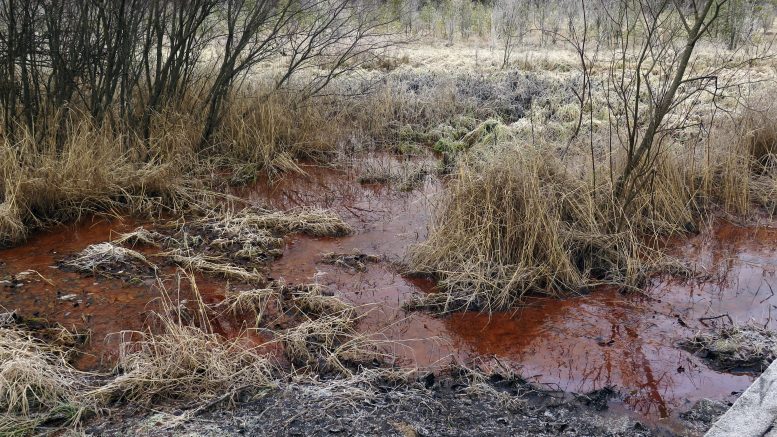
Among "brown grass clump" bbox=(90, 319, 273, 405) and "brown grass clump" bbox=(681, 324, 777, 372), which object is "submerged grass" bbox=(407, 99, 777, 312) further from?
"brown grass clump" bbox=(90, 319, 273, 405)

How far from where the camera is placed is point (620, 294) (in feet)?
15.5

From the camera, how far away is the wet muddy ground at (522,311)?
12.4 ft

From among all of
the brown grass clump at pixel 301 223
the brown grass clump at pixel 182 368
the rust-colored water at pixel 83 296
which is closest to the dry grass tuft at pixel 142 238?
the rust-colored water at pixel 83 296

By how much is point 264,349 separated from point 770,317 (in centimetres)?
318

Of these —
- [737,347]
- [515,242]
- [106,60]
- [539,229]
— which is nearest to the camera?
[737,347]

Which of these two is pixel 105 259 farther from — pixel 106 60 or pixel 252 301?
pixel 106 60

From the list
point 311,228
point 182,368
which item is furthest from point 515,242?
point 182,368

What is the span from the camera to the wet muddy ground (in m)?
3.77

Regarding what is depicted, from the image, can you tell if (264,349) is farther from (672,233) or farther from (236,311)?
(672,233)

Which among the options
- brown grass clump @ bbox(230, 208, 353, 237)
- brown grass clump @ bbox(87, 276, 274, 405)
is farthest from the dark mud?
brown grass clump @ bbox(230, 208, 353, 237)

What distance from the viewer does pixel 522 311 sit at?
4.52 m

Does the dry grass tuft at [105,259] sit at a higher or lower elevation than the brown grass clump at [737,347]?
higher

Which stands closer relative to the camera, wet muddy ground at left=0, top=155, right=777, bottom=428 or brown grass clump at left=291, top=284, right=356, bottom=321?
wet muddy ground at left=0, top=155, right=777, bottom=428

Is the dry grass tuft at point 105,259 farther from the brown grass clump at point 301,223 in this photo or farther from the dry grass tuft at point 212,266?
the brown grass clump at point 301,223
